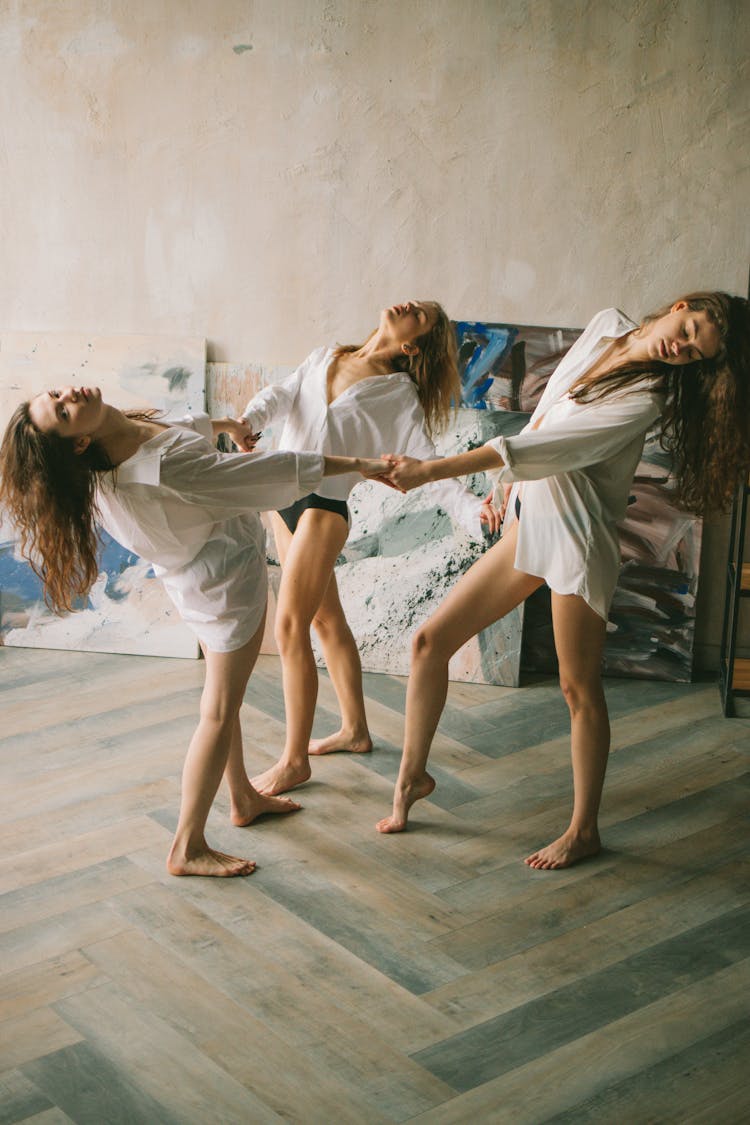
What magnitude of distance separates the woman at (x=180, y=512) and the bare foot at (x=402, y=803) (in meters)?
0.43

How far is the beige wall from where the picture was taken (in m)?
3.87

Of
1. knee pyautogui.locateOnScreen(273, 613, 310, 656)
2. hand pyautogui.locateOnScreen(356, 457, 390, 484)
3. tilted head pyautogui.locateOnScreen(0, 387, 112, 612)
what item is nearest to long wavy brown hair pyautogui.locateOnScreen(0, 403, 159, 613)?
tilted head pyautogui.locateOnScreen(0, 387, 112, 612)

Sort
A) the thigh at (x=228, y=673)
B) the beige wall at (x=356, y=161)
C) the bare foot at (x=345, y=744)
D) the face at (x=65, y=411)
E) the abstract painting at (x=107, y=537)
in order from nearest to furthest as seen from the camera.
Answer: the face at (x=65, y=411), the thigh at (x=228, y=673), the bare foot at (x=345, y=744), the beige wall at (x=356, y=161), the abstract painting at (x=107, y=537)

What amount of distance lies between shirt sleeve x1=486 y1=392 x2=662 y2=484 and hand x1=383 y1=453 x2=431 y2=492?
23cm

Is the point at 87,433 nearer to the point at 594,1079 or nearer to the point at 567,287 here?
the point at 594,1079

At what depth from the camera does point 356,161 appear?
4047 mm

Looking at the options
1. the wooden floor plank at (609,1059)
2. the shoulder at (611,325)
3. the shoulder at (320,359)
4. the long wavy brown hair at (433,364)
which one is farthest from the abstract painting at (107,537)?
the wooden floor plank at (609,1059)

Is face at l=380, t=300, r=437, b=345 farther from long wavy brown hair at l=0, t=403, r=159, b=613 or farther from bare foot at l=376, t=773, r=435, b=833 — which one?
bare foot at l=376, t=773, r=435, b=833

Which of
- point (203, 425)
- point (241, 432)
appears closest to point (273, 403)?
point (241, 432)

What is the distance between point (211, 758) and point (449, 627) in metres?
0.71

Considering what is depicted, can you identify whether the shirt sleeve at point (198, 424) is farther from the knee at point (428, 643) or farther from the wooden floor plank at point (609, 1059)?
the wooden floor plank at point (609, 1059)

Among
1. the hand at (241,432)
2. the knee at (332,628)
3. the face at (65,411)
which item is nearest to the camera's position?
the face at (65,411)

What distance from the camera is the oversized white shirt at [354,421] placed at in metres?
3.28

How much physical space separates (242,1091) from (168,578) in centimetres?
116
